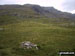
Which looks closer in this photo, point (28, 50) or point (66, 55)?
point (66, 55)

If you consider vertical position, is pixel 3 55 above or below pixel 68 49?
above

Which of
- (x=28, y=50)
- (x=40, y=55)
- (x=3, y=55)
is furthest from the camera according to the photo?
(x=28, y=50)

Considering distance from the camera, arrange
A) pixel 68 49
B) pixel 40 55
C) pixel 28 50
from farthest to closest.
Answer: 1. pixel 68 49
2. pixel 28 50
3. pixel 40 55

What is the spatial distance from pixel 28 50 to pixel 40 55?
405cm

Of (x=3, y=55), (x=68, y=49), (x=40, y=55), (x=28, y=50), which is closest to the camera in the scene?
(x=3, y=55)

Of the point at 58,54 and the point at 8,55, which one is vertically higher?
the point at 8,55

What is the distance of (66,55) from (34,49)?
27.6 feet

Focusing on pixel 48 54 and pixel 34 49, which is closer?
pixel 48 54

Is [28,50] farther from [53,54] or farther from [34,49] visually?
[53,54]

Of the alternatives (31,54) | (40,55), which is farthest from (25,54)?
(40,55)

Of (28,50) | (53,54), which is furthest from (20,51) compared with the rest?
(53,54)

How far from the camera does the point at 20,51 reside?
3581 cm

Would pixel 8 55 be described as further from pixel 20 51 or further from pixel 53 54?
pixel 53 54

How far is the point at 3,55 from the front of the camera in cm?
2717
